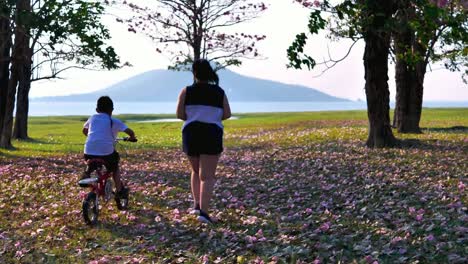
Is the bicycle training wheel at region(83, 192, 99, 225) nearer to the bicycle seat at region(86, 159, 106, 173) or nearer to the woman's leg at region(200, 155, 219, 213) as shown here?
the bicycle seat at region(86, 159, 106, 173)

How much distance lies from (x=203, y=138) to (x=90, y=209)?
301 centimetres

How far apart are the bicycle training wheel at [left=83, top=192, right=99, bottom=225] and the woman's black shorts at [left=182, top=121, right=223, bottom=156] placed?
7.92 feet

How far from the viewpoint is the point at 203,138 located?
9820mm

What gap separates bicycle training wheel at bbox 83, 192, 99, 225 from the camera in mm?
10648

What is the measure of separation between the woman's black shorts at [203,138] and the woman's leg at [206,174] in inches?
5.1

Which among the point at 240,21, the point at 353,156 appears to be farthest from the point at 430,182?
the point at 240,21

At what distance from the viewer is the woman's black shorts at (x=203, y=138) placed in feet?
32.2

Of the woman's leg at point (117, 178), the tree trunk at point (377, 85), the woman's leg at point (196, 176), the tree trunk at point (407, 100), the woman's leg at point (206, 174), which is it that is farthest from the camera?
the tree trunk at point (407, 100)

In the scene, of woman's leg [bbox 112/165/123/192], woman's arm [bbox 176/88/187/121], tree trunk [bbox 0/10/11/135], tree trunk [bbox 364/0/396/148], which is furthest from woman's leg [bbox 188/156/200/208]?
tree trunk [bbox 0/10/11/135]

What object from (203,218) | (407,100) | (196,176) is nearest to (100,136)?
(196,176)

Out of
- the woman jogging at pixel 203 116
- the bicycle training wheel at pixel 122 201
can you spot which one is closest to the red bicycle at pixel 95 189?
the bicycle training wheel at pixel 122 201

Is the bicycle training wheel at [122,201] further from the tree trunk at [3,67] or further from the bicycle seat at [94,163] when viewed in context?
the tree trunk at [3,67]

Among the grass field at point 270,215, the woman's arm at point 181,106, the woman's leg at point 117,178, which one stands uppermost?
the woman's arm at point 181,106

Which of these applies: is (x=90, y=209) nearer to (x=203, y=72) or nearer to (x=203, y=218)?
(x=203, y=218)
